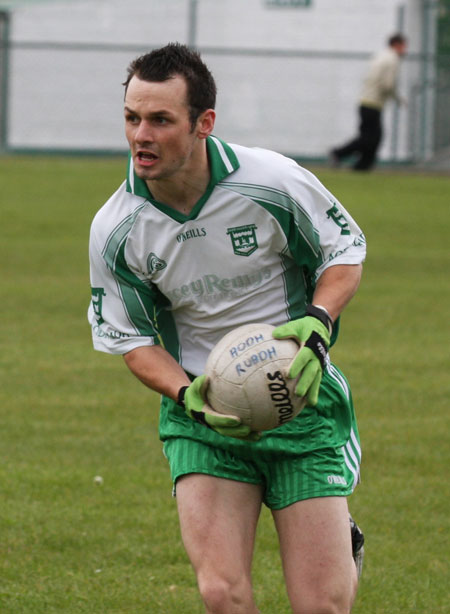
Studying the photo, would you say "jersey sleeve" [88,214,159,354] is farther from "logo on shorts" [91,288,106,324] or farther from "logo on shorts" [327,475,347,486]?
"logo on shorts" [327,475,347,486]

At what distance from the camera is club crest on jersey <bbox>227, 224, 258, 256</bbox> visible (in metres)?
4.64

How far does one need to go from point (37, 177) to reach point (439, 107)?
31.0 ft

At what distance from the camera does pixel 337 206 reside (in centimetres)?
477

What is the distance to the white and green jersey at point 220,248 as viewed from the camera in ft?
15.2

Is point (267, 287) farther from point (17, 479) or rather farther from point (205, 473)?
point (17, 479)

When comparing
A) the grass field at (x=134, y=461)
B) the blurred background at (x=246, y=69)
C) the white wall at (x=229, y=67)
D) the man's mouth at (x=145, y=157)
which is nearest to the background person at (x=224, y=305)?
the man's mouth at (x=145, y=157)

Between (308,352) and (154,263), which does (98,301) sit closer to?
(154,263)

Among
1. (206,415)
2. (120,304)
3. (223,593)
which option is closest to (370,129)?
(120,304)

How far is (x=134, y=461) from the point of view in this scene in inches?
305

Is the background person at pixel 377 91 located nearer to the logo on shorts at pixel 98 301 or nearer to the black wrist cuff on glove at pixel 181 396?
the logo on shorts at pixel 98 301

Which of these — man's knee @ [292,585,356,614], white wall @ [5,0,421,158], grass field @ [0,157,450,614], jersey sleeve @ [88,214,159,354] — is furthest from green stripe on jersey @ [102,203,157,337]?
white wall @ [5,0,421,158]

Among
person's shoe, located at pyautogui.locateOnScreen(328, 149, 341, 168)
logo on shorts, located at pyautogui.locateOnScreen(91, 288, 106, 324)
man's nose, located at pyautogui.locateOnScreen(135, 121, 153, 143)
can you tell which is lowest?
person's shoe, located at pyautogui.locateOnScreen(328, 149, 341, 168)

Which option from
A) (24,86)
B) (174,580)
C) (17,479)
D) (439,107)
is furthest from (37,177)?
(174,580)

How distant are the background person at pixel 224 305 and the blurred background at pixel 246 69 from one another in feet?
71.6
